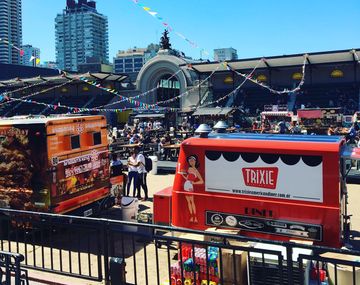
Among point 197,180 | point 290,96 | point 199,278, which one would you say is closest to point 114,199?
point 197,180

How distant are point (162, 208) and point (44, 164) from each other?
110 inches

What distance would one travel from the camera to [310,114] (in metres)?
33.1

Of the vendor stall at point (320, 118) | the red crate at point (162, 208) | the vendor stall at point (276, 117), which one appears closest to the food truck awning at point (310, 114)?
the vendor stall at point (320, 118)

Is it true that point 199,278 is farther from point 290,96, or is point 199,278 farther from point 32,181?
point 290,96

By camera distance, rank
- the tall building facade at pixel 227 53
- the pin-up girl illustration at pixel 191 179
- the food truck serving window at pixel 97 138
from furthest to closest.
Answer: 1. the tall building facade at pixel 227 53
2. the food truck serving window at pixel 97 138
3. the pin-up girl illustration at pixel 191 179

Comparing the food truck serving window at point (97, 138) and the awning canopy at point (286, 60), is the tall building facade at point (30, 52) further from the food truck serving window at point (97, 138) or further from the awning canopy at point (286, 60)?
the food truck serving window at point (97, 138)

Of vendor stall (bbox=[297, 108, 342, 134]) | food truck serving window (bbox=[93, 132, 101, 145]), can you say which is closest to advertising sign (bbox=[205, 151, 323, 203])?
food truck serving window (bbox=[93, 132, 101, 145])

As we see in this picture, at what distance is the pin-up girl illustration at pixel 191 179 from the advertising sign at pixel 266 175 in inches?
8.2

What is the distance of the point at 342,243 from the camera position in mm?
6891

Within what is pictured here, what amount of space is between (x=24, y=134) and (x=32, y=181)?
107cm

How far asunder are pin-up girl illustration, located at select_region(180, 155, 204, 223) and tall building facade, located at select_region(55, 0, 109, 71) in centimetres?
13209

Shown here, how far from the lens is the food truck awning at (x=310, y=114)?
32781mm

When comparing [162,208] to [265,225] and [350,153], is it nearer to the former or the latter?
[265,225]

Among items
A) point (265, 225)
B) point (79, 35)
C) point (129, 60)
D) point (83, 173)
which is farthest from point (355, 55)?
point (129, 60)
